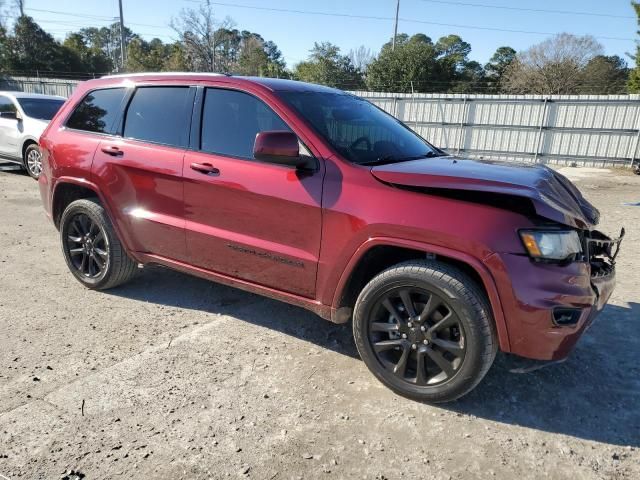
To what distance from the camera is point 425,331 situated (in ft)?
9.29

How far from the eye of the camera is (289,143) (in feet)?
9.72

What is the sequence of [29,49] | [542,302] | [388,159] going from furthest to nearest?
[29,49]
[388,159]
[542,302]

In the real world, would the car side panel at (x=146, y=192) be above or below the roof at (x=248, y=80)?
below

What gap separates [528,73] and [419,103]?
73.0ft

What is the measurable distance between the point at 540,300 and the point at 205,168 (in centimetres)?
230

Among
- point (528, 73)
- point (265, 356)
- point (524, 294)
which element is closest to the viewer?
point (524, 294)

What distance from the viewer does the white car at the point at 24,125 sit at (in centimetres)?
1006

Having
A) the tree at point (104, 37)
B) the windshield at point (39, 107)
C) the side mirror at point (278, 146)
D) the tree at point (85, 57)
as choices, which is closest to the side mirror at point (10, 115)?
the windshield at point (39, 107)

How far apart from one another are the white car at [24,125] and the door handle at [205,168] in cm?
810

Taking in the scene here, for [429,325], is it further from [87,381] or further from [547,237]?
[87,381]

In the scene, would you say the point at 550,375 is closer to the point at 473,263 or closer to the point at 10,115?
the point at 473,263

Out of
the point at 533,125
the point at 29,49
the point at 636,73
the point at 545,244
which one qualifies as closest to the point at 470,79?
the point at 636,73

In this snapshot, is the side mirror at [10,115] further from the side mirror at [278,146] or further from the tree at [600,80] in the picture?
the tree at [600,80]

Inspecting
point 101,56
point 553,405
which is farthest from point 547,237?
point 101,56
